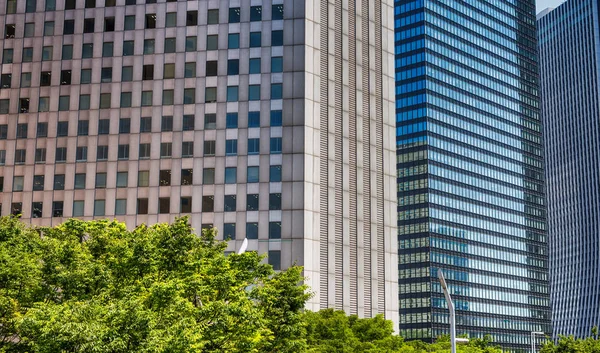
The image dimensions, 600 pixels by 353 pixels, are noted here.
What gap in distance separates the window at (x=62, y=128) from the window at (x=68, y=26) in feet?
40.3

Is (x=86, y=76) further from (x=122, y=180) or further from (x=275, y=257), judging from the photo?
(x=275, y=257)

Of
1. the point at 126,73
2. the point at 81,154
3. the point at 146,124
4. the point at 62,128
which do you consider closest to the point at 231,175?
the point at 146,124

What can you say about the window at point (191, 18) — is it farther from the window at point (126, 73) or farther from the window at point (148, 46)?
the window at point (126, 73)

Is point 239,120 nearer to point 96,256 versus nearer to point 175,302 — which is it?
point 96,256

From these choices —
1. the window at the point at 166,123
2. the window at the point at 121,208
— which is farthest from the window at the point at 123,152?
the window at the point at 121,208

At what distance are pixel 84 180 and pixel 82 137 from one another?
566cm

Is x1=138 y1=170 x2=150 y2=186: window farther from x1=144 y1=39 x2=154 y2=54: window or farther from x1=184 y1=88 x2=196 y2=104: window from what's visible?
x1=144 y1=39 x2=154 y2=54: window

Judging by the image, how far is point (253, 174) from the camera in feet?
338

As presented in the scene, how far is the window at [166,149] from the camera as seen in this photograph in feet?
346

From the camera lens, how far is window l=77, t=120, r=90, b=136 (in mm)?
107750

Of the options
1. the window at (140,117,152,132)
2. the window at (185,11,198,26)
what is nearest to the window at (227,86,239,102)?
the window at (185,11,198,26)

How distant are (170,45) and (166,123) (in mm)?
10303

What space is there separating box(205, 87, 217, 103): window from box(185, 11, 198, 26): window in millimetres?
9178

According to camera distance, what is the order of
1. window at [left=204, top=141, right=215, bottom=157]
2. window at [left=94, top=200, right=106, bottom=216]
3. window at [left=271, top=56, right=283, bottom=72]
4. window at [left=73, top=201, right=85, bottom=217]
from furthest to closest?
window at [left=73, top=201, right=85, bottom=217] → window at [left=94, top=200, right=106, bottom=216] → window at [left=271, top=56, right=283, bottom=72] → window at [left=204, top=141, right=215, bottom=157]
